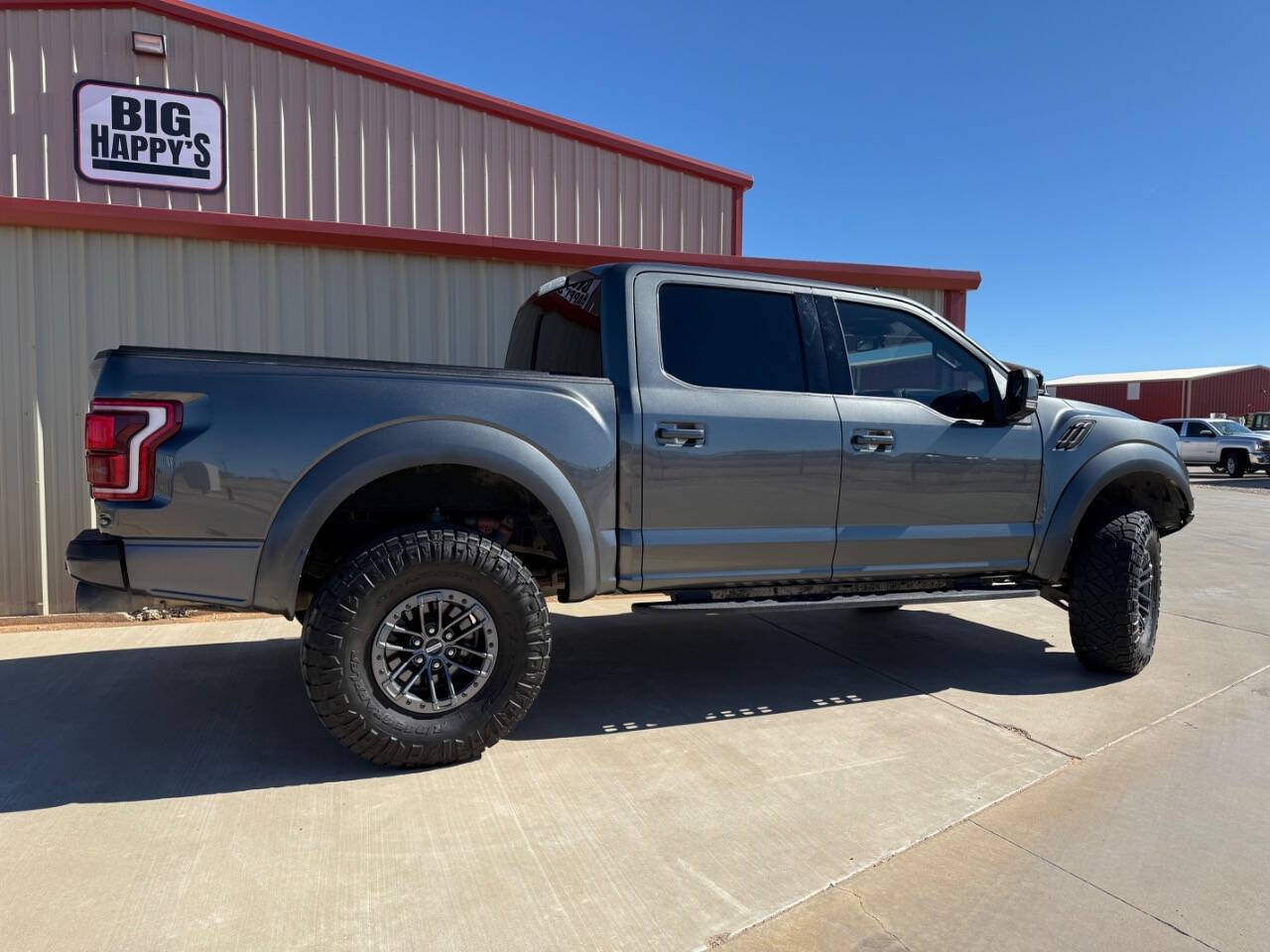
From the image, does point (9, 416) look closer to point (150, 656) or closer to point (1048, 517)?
point (150, 656)

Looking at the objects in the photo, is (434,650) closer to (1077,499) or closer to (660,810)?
(660,810)

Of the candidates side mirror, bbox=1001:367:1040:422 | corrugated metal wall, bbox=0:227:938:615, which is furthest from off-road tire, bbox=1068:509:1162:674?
corrugated metal wall, bbox=0:227:938:615

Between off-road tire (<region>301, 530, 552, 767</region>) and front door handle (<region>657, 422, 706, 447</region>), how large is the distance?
2.69 feet

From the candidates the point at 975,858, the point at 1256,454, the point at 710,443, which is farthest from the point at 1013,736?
the point at 1256,454

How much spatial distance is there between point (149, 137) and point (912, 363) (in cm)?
692

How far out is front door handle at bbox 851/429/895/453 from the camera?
3841 millimetres

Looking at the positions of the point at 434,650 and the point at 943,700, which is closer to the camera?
the point at 434,650

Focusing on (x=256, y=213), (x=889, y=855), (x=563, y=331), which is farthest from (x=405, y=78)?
(x=889, y=855)

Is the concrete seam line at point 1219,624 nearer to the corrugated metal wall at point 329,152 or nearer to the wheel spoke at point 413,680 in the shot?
the wheel spoke at point 413,680

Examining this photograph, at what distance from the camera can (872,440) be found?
3.87 meters

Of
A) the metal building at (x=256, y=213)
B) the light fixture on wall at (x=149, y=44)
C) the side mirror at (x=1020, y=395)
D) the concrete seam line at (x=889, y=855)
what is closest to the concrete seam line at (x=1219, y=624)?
the side mirror at (x=1020, y=395)

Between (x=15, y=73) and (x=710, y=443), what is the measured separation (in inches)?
283

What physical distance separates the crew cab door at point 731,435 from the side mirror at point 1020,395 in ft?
3.29

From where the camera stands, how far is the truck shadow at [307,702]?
3.18 m
